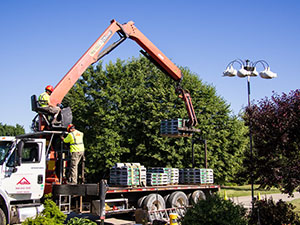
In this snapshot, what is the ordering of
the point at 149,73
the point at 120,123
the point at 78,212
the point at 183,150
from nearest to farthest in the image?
the point at 78,212 → the point at 183,150 → the point at 120,123 → the point at 149,73

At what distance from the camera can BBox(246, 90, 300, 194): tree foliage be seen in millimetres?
9719

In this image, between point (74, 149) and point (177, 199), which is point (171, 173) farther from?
point (74, 149)

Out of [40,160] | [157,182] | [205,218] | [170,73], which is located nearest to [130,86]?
[170,73]

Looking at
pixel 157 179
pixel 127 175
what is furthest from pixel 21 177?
pixel 157 179

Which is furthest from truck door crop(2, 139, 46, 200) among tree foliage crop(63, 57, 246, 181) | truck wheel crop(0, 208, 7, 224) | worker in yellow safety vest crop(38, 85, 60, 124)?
tree foliage crop(63, 57, 246, 181)

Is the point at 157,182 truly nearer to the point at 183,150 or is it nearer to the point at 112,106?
the point at 183,150

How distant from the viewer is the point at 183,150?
23.2 metres

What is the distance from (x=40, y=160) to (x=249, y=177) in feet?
21.1

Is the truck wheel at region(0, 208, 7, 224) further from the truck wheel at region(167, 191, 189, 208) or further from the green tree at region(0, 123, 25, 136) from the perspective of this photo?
the green tree at region(0, 123, 25, 136)

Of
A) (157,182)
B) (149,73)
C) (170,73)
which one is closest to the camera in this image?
(157,182)

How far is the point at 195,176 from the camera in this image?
1491cm

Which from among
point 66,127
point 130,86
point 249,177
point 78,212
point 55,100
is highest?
point 130,86

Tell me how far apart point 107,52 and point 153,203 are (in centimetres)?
587

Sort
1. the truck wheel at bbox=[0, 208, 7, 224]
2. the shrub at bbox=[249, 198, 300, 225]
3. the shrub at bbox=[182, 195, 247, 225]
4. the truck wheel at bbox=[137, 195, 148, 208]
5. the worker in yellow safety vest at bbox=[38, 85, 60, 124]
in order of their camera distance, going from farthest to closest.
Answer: the truck wheel at bbox=[137, 195, 148, 208] < the worker in yellow safety vest at bbox=[38, 85, 60, 124] < the shrub at bbox=[249, 198, 300, 225] < the truck wheel at bbox=[0, 208, 7, 224] < the shrub at bbox=[182, 195, 247, 225]
